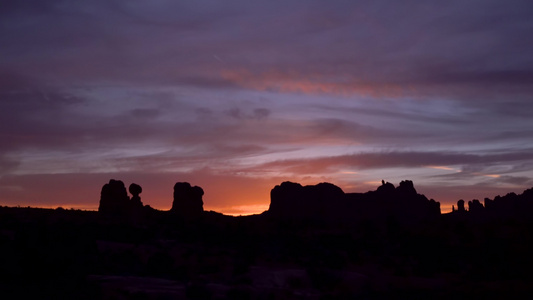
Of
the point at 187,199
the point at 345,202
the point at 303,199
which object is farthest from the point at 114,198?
the point at 345,202

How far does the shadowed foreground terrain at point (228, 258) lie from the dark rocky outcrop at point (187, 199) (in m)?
0.14

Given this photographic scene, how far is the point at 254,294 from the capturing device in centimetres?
2889

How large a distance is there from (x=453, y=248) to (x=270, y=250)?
20071 millimetres

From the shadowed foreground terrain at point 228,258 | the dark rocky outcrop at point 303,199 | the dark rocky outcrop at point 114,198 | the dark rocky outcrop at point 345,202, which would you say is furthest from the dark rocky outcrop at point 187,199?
the dark rocky outcrop at point 303,199

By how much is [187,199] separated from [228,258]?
115 ft

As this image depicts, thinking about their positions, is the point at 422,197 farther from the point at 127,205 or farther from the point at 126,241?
the point at 126,241

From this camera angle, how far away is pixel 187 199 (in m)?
76.7

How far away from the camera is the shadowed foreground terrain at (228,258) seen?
29.2 m

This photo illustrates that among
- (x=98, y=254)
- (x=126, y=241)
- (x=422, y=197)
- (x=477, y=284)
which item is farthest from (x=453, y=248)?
(x=422, y=197)

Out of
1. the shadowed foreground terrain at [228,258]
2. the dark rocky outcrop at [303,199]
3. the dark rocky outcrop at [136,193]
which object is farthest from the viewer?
the dark rocky outcrop at [303,199]

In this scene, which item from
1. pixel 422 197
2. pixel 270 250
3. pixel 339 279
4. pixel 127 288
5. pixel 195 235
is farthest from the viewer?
pixel 422 197

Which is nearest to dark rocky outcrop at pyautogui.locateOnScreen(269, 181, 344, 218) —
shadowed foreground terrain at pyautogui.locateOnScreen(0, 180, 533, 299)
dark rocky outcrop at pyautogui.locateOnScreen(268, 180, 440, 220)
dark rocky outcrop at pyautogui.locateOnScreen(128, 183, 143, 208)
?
dark rocky outcrop at pyautogui.locateOnScreen(268, 180, 440, 220)

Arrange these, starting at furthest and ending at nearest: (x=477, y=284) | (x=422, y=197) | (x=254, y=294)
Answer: (x=422, y=197), (x=477, y=284), (x=254, y=294)

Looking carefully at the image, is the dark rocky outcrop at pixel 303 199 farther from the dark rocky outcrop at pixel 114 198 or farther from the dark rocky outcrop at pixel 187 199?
the dark rocky outcrop at pixel 114 198
